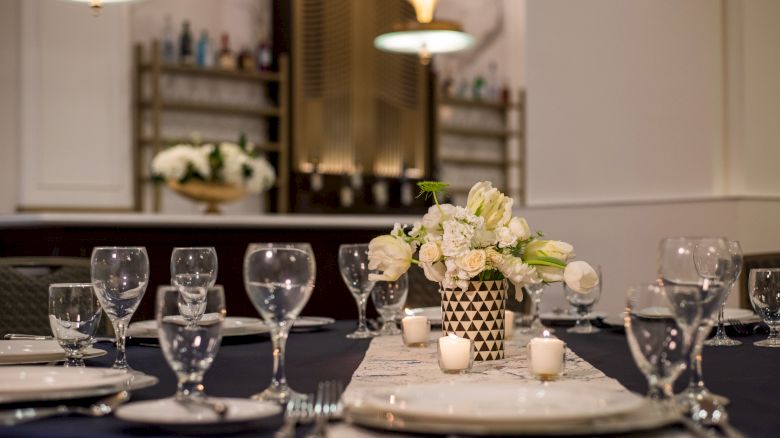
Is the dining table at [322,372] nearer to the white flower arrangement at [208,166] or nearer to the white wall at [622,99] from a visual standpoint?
the white wall at [622,99]

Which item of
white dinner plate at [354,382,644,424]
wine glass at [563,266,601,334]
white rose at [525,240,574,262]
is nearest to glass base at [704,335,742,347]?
wine glass at [563,266,601,334]

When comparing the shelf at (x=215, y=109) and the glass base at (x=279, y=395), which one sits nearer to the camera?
the glass base at (x=279, y=395)

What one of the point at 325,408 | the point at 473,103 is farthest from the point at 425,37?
the point at 473,103

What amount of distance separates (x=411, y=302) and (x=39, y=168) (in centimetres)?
408

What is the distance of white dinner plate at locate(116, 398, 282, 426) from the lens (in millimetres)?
892

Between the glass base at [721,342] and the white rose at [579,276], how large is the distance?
33 centimetres

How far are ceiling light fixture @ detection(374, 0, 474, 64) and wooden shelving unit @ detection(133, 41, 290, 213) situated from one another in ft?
8.55

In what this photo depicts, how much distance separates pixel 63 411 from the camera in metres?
0.98

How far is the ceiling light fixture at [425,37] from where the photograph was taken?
12.5ft

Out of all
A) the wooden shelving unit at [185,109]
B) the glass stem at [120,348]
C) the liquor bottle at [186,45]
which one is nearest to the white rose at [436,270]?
the glass stem at [120,348]

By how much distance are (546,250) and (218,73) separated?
18.1 ft

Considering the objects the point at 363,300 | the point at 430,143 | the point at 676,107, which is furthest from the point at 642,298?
the point at 430,143

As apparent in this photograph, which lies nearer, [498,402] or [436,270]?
[498,402]

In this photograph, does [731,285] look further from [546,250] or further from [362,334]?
[362,334]
